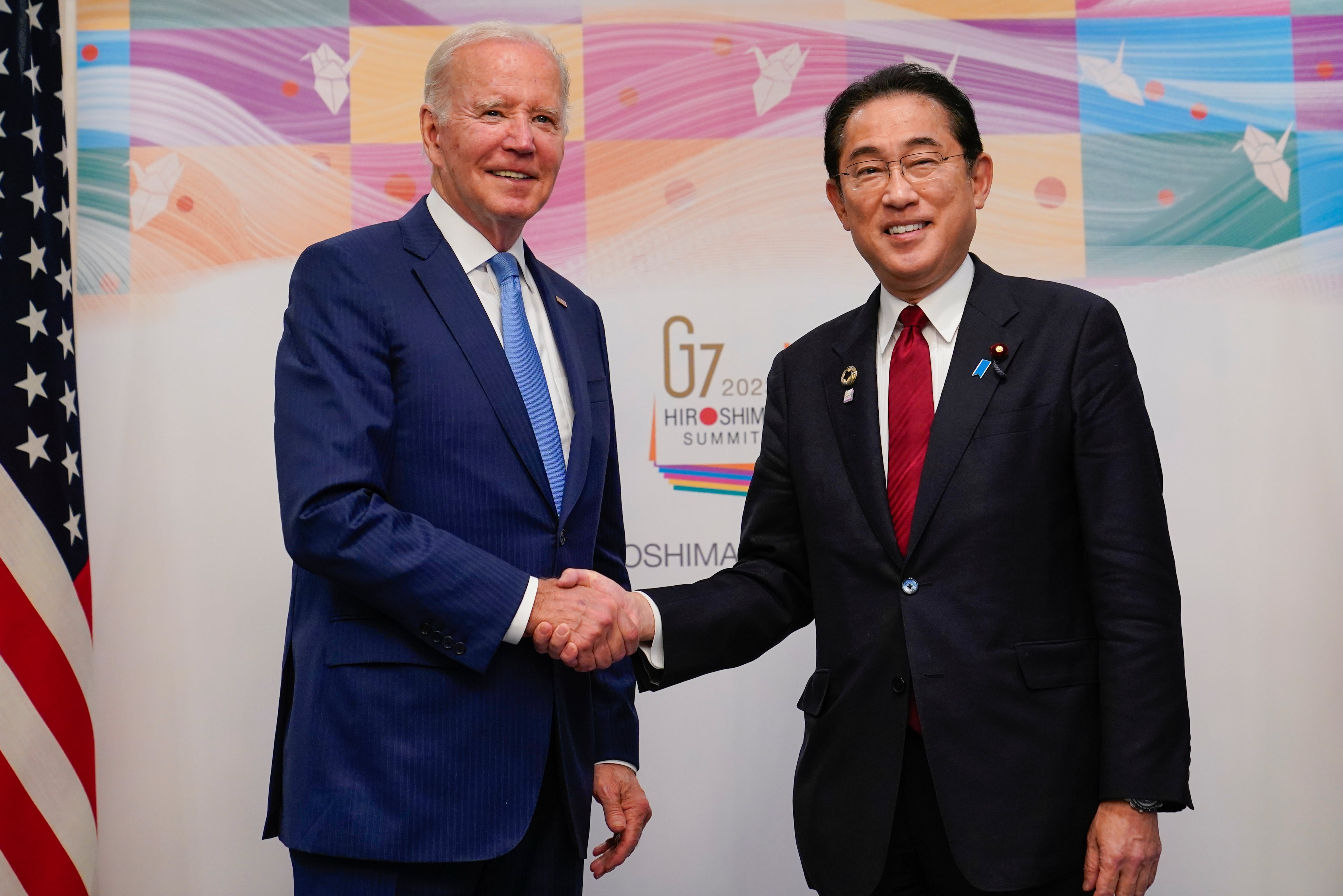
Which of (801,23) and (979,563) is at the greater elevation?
(801,23)

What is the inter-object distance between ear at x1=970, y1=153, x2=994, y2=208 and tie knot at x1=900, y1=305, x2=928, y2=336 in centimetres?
24

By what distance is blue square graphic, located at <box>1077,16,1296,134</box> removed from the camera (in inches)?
128

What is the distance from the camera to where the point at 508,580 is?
1.74m

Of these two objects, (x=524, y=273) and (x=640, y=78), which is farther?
(x=640, y=78)

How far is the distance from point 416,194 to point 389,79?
35 cm

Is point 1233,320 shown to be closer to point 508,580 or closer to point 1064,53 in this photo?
point 1064,53

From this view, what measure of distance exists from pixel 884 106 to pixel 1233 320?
1754 millimetres

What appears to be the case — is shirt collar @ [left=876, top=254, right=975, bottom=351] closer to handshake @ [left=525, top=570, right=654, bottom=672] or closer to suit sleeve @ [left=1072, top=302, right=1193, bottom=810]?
suit sleeve @ [left=1072, top=302, right=1193, bottom=810]

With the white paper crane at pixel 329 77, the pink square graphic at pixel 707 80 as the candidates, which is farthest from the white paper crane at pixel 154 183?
the pink square graphic at pixel 707 80

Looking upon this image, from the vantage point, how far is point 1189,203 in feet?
10.6

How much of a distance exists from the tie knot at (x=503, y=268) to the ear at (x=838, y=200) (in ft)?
2.00

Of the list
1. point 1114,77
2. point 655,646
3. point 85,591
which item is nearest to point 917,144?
point 655,646

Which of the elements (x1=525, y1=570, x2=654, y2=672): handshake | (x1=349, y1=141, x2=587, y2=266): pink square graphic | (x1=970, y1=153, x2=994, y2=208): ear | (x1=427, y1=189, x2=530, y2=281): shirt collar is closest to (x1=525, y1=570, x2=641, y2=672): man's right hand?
(x1=525, y1=570, x2=654, y2=672): handshake

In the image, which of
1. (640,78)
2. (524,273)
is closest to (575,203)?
(640,78)
